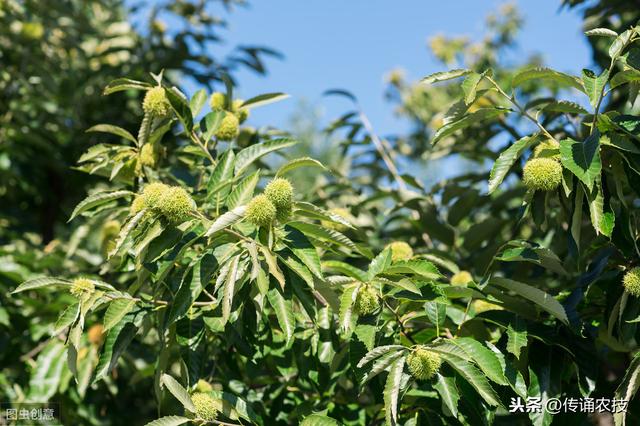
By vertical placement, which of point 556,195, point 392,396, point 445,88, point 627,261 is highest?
point 445,88

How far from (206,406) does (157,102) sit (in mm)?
725

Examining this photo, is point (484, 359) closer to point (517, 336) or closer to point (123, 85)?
point (517, 336)

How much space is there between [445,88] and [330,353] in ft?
14.0

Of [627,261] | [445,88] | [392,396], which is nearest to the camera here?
[392,396]

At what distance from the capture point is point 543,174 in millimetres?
1380

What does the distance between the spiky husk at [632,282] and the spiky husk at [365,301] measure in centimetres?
50

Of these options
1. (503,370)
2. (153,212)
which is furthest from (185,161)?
(503,370)

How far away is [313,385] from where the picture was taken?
171 centimetres

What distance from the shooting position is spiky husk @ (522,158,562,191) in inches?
54.4

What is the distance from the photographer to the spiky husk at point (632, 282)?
1396 mm

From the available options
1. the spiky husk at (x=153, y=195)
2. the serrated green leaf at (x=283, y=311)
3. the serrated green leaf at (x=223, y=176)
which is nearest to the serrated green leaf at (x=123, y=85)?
the serrated green leaf at (x=223, y=176)

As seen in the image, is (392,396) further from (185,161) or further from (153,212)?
(185,161)

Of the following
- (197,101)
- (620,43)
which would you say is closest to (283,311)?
(197,101)

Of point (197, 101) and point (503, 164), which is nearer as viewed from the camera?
point (503, 164)
